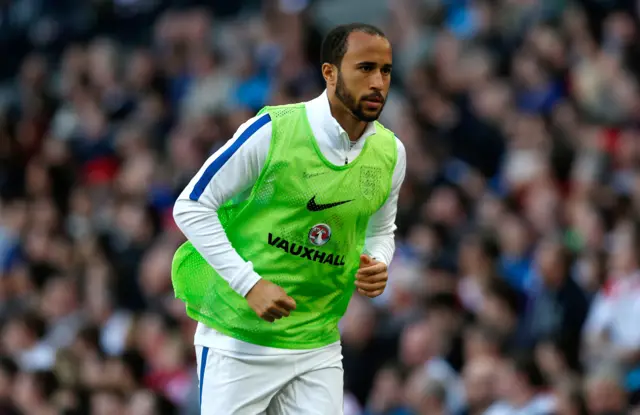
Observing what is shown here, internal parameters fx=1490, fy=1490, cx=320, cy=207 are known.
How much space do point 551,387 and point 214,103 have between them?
628cm

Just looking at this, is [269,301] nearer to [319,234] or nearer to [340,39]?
[319,234]

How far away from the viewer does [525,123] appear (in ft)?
37.6

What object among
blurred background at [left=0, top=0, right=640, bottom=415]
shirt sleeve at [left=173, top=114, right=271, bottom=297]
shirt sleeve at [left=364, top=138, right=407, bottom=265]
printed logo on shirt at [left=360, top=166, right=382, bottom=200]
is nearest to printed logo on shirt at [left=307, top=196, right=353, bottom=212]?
printed logo on shirt at [left=360, top=166, right=382, bottom=200]

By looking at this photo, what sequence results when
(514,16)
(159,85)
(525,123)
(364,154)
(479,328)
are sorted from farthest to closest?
(159,85) → (514,16) → (525,123) → (479,328) → (364,154)

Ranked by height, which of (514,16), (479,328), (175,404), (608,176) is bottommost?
Answer: (175,404)

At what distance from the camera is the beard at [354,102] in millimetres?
5969

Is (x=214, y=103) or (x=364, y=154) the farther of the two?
(x=214, y=103)

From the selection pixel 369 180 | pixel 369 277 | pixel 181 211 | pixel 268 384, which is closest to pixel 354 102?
pixel 369 180

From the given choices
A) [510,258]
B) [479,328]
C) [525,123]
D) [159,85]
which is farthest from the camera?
[159,85]

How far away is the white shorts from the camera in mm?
6168

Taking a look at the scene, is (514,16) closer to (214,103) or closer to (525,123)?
(525,123)

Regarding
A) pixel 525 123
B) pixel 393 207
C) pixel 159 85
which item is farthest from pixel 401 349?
pixel 159 85

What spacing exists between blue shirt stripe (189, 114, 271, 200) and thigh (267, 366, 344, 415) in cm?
91

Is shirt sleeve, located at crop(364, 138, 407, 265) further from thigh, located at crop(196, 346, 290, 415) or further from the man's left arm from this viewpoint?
thigh, located at crop(196, 346, 290, 415)
